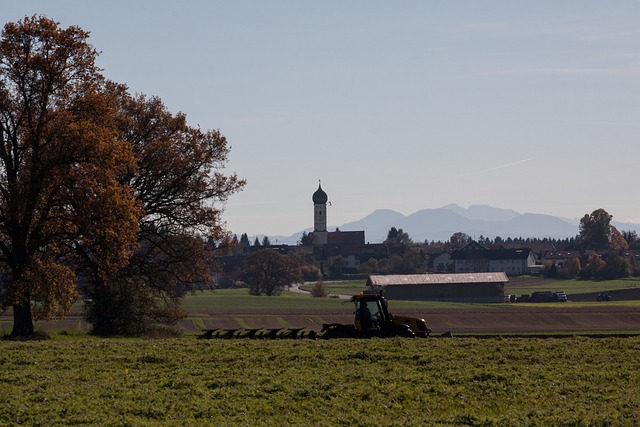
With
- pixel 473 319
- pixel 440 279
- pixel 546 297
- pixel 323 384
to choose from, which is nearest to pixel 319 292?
pixel 440 279

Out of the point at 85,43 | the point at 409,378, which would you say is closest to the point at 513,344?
the point at 409,378

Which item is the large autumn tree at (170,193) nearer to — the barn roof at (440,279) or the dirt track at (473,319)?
the dirt track at (473,319)

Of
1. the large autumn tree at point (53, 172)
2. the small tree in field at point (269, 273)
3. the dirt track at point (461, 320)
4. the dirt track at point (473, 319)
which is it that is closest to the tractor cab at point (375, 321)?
the large autumn tree at point (53, 172)

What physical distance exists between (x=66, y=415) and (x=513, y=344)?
1844 cm

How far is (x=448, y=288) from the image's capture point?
14788 centimetres

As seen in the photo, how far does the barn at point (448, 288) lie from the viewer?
145875mm

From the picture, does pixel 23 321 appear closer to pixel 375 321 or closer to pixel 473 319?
pixel 375 321

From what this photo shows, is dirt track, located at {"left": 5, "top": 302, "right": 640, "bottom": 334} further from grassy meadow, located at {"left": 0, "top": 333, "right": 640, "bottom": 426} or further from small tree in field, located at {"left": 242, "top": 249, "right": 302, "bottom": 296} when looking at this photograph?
small tree in field, located at {"left": 242, "top": 249, "right": 302, "bottom": 296}

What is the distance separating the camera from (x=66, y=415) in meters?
22.8

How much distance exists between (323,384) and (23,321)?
21.7 m

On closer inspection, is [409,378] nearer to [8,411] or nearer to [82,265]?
[8,411]

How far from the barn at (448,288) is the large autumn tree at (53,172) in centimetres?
10350

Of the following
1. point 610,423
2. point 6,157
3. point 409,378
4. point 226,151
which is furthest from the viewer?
point 226,151

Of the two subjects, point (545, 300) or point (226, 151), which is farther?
point (545, 300)
